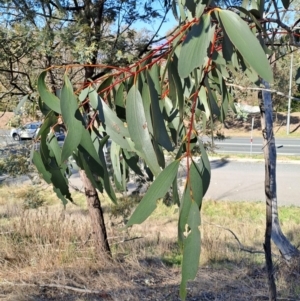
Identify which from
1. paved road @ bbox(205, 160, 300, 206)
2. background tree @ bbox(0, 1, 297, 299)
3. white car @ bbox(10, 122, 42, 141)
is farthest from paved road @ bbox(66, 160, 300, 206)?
background tree @ bbox(0, 1, 297, 299)

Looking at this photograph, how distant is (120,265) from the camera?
4.22 m

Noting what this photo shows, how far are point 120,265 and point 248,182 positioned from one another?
298 inches

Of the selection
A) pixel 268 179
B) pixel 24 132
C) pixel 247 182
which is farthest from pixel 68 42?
pixel 247 182

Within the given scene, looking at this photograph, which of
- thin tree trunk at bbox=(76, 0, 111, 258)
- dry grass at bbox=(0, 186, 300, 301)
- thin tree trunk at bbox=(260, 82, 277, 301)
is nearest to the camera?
thin tree trunk at bbox=(260, 82, 277, 301)

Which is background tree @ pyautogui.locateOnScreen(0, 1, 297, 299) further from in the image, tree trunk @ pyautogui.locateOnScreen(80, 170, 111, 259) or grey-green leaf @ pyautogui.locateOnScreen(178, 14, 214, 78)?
tree trunk @ pyautogui.locateOnScreen(80, 170, 111, 259)

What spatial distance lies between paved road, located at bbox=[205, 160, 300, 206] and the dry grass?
12.3ft

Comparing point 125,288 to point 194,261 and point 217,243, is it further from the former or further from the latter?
point 194,261

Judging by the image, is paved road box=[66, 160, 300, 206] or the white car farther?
paved road box=[66, 160, 300, 206]

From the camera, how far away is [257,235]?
18.7 feet

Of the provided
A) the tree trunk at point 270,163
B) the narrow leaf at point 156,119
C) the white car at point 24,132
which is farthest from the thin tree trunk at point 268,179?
the white car at point 24,132

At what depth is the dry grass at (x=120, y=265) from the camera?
348 cm

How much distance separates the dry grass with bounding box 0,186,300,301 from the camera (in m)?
3.48

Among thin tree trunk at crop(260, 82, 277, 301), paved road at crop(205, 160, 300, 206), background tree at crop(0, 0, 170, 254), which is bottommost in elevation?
paved road at crop(205, 160, 300, 206)

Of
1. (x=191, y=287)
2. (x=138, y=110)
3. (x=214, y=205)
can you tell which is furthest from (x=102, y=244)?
(x=214, y=205)
